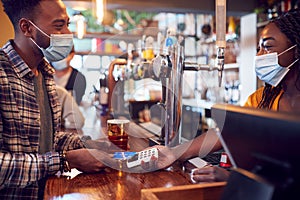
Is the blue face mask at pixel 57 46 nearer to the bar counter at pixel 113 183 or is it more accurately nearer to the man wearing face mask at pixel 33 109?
the man wearing face mask at pixel 33 109

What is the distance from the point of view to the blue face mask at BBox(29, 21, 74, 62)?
1235mm

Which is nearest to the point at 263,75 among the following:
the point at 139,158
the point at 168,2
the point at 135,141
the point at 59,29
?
the point at 135,141

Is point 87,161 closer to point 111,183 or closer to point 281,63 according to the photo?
point 111,183

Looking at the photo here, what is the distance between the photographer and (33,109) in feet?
3.71

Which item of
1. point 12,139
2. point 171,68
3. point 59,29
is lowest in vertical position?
point 12,139

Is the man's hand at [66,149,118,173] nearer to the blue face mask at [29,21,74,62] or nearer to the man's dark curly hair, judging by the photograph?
the blue face mask at [29,21,74,62]

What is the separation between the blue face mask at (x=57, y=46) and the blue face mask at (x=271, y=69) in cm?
88

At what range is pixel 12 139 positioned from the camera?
3.40ft

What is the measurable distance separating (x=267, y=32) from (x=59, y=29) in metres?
0.92

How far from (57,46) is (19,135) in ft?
1.29

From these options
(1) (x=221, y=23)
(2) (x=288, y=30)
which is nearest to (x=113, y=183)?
(1) (x=221, y=23)

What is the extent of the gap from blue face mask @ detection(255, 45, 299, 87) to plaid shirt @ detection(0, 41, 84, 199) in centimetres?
101

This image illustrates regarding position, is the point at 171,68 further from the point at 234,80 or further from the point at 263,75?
the point at 234,80

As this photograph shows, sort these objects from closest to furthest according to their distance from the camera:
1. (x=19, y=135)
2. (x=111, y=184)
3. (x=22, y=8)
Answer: (x=111, y=184), (x=19, y=135), (x=22, y=8)
